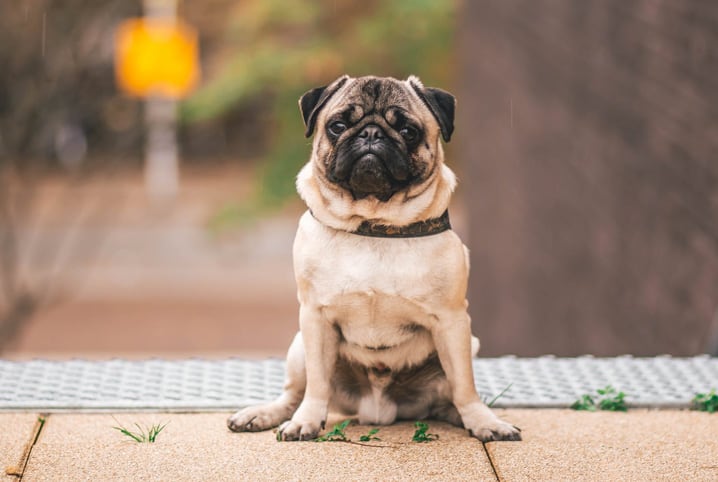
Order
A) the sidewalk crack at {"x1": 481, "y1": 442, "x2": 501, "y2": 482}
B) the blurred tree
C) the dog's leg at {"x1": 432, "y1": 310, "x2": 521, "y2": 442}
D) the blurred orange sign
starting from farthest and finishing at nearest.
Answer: the blurred orange sign
the blurred tree
the dog's leg at {"x1": 432, "y1": 310, "x2": 521, "y2": 442}
the sidewalk crack at {"x1": 481, "y1": 442, "x2": 501, "y2": 482}

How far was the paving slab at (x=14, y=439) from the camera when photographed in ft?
9.82

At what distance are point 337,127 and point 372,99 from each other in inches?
5.5

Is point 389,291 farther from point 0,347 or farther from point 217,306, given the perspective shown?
point 217,306

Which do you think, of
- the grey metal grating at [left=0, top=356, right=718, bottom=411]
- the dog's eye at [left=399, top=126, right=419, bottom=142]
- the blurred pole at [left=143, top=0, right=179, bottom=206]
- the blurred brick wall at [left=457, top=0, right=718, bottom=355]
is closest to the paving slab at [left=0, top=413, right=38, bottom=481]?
the grey metal grating at [left=0, top=356, right=718, bottom=411]

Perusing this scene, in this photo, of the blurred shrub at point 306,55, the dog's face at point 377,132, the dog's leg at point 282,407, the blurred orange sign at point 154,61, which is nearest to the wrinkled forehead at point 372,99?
the dog's face at point 377,132

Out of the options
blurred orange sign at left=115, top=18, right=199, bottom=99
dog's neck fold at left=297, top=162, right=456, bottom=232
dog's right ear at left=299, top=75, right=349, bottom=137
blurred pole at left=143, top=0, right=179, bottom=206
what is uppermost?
dog's right ear at left=299, top=75, right=349, bottom=137

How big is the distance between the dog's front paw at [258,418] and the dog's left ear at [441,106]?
3.51ft

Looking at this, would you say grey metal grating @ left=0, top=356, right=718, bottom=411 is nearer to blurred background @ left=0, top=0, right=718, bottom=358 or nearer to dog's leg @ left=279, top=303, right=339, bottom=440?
dog's leg @ left=279, top=303, right=339, bottom=440

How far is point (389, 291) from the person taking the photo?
3.14 m

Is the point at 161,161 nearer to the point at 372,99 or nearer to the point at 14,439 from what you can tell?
the point at 14,439

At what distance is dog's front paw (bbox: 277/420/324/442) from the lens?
3227mm

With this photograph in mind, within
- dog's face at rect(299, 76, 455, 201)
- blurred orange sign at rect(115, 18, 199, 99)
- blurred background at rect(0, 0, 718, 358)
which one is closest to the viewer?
dog's face at rect(299, 76, 455, 201)

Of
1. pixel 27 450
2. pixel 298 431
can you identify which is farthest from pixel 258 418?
pixel 27 450

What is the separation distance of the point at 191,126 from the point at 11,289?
1861 cm
